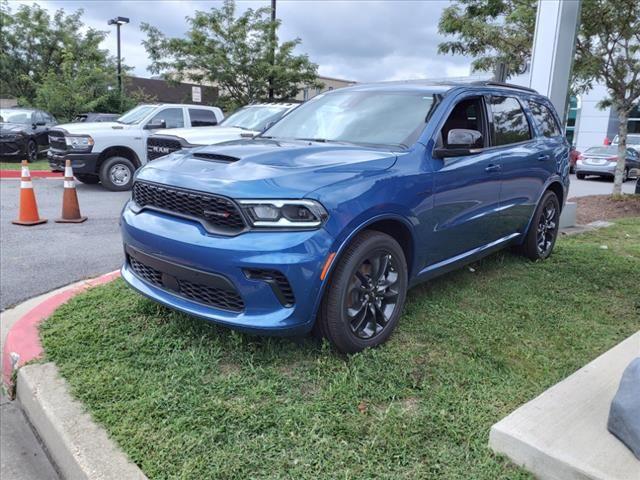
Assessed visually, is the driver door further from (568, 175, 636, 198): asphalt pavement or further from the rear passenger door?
(568, 175, 636, 198): asphalt pavement

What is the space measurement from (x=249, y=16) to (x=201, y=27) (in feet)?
5.97

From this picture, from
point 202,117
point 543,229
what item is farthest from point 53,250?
point 202,117

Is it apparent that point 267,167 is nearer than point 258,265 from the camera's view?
No

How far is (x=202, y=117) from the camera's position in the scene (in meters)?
12.1

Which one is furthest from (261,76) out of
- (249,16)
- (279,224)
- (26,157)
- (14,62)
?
(279,224)

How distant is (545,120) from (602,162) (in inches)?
651

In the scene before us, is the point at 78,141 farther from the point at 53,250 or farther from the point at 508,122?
the point at 508,122

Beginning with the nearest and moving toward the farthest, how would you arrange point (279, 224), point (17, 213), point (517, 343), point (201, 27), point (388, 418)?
point (388, 418) → point (279, 224) → point (517, 343) → point (17, 213) → point (201, 27)

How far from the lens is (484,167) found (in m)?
4.31

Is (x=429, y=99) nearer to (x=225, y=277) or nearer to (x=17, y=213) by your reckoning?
(x=225, y=277)

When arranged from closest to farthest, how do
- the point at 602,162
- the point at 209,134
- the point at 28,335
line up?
the point at 28,335 < the point at 209,134 < the point at 602,162

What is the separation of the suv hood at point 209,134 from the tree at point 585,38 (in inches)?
238

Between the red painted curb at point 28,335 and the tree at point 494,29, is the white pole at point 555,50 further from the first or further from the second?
the red painted curb at point 28,335

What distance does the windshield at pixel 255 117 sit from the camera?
9.94 metres
